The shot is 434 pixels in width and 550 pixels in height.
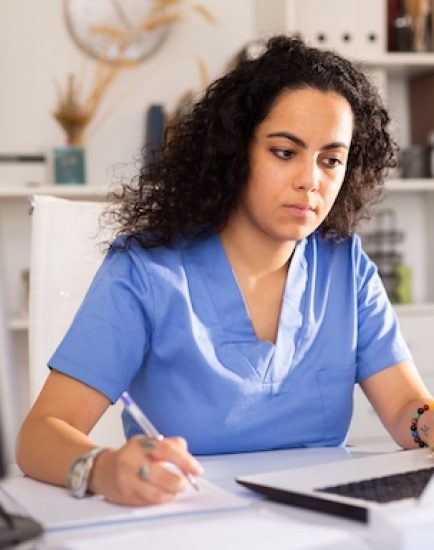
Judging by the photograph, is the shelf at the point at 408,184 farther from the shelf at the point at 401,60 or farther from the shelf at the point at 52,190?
the shelf at the point at 52,190

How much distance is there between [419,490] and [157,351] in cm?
56

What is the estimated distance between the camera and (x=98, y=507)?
1.05 meters

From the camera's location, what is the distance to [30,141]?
3.48m

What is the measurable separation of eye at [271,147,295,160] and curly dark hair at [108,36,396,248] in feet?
0.23

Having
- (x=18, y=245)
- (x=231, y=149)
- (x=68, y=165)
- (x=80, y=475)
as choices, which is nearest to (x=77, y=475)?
(x=80, y=475)

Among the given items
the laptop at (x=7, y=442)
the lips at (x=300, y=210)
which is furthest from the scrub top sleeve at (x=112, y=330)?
the laptop at (x=7, y=442)

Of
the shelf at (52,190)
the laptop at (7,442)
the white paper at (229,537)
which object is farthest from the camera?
the shelf at (52,190)

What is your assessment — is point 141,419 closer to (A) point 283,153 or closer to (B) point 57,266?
(A) point 283,153

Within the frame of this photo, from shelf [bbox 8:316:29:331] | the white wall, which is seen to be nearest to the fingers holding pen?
shelf [bbox 8:316:29:331]

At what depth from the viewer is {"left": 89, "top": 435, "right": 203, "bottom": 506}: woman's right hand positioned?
103cm

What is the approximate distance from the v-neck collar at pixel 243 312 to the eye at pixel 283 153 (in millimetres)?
168

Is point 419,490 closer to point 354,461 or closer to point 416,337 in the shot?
point 354,461

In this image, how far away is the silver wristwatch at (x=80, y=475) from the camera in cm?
110

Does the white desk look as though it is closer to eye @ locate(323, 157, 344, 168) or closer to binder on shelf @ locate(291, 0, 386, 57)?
eye @ locate(323, 157, 344, 168)
